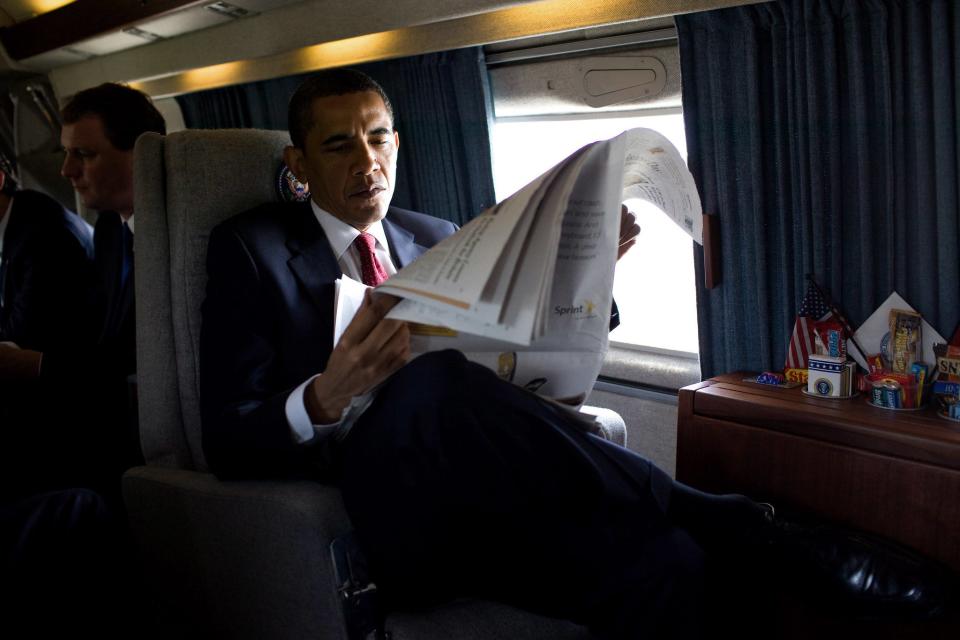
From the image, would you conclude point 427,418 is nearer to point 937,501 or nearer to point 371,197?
point 371,197

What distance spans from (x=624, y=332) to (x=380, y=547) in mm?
1692

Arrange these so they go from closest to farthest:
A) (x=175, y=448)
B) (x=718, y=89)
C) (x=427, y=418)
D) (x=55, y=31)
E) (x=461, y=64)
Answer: (x=427, y=418), (x=175, y=448), (x=718, y=89), (x=461, y=64), (x=55, y=31)

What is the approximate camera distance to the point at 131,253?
253 centimetres

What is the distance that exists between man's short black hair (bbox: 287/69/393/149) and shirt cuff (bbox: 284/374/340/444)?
2.42ft

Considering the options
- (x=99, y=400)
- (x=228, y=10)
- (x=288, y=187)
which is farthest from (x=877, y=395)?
(x=228, y=10)

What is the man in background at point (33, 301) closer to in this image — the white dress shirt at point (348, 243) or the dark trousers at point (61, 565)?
the dark trousers at point (61, 565)

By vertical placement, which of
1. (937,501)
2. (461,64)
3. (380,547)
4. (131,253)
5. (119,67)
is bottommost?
(937,501)

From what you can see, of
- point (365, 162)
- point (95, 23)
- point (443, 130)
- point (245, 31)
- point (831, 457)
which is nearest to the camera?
point (831, 457)

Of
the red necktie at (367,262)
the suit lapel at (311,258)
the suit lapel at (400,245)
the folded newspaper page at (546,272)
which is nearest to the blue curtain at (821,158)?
the folded newspaper page at (546,272)

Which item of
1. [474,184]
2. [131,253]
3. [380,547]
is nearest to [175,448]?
[380,547]

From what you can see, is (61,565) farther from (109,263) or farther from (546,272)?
(546,272)

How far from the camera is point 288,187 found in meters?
2.01

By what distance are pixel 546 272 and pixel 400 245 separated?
984 millimetres

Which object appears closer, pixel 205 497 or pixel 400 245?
pixel 205 497
